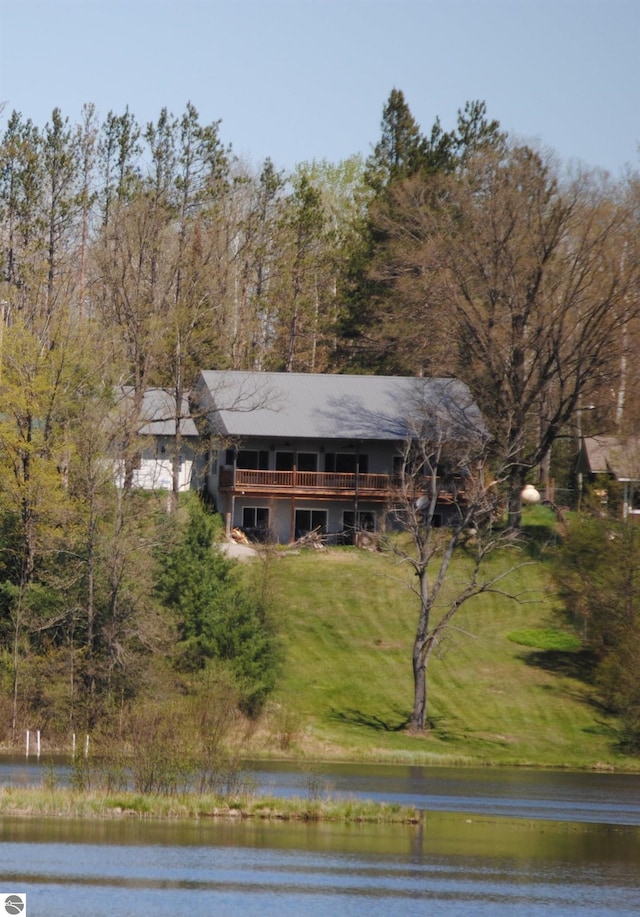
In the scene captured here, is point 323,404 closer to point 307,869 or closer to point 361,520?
point 361,520

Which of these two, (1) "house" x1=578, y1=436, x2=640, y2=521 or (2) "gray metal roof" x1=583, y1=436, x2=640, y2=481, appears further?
(2) "gray metal roof" x1=583, y1=436, x2=640, y2=481

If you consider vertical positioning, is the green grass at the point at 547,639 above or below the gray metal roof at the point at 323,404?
below

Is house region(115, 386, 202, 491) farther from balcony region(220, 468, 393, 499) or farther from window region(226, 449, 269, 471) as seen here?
balcony region(220, 468, 393, 499)

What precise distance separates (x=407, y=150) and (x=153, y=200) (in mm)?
16562

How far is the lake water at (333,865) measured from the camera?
23.5 m

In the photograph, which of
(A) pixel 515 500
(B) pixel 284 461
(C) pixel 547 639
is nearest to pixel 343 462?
(B) pixel 284 461

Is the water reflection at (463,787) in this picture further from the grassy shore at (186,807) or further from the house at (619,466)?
the house at (619,466)

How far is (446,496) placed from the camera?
2832 inches

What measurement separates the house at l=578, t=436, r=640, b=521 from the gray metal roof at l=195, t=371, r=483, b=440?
22.5 ft

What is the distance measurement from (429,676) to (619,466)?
13.0 meters

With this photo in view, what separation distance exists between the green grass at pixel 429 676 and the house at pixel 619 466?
5272mm

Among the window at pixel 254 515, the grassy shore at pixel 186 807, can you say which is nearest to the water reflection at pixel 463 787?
the grassy shore at pixel 186 807

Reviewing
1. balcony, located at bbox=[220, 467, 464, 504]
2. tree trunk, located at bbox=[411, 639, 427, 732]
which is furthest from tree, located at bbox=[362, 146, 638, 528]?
tree trunk, located at bbox=[411, 639, 427, 732]

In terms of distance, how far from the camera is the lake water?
77.2 ft
